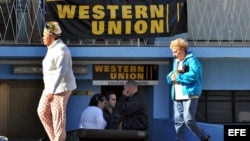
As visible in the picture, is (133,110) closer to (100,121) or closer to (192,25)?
(100,121)

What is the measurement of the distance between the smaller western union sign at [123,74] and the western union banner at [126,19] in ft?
3.97

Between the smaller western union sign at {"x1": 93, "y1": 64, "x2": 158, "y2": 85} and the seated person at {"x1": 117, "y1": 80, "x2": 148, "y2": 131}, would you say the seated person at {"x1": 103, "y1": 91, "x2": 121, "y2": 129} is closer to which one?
the seated person at {"x1": 117, "y1": 80, "x2": 148, "y2": 131}

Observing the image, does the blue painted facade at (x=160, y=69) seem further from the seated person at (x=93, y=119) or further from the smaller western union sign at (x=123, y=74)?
the seated person at (x=93, y=119)

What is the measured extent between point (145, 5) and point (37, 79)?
9.39ft

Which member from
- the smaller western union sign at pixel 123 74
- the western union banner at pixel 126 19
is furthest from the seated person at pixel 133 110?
the smaller western union sign at pixel 123 74

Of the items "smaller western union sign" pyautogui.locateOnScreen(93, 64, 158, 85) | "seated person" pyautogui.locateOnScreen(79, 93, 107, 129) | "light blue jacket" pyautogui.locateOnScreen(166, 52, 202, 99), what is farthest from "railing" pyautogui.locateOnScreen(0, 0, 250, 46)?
"light blue jacket" pyautogui.locateOnScreen(166, 52, 202, 99)

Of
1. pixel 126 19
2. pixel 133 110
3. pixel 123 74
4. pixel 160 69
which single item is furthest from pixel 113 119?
pixel 160 69

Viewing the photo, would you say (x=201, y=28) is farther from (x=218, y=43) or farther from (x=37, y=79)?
(x=37, y=79)

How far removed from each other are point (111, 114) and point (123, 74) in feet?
6.90

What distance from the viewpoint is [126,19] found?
11.1m

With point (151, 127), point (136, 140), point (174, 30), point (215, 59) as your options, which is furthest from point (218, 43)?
point (136, 140)

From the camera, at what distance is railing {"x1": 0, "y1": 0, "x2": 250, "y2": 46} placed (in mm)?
11586

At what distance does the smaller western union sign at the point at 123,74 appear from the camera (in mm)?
12203

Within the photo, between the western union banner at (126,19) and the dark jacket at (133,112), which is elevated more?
the western union banner at (126,19)
